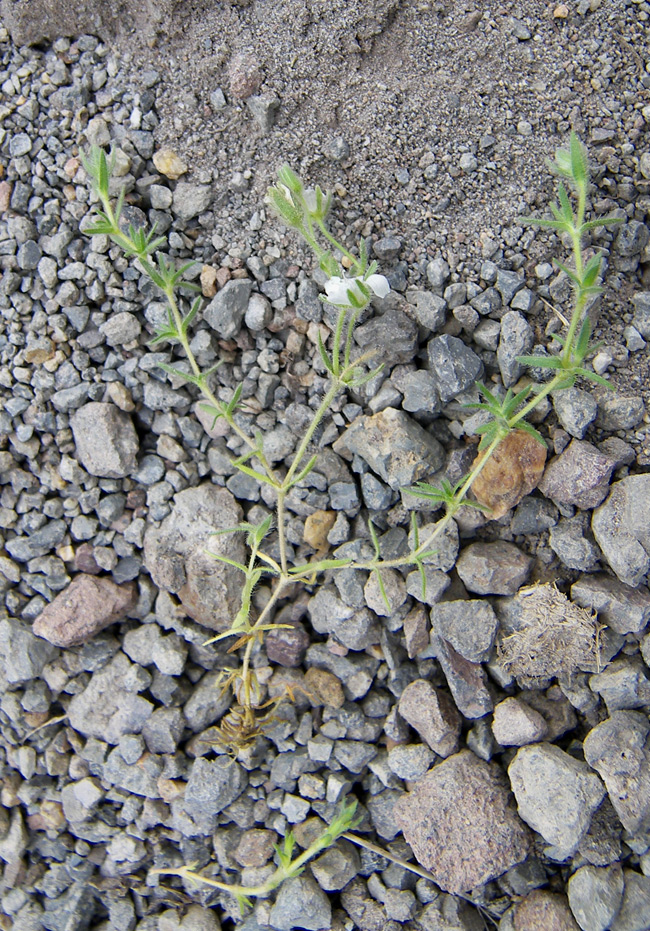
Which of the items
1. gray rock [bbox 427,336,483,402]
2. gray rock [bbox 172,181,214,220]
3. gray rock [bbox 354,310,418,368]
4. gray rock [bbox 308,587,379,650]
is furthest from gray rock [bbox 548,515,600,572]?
gray rock [bbox 172,181,214,220]

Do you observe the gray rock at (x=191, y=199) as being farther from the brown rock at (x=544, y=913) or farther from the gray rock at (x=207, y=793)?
the brown rock at (x=544, y=913)

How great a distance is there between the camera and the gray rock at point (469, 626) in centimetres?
245

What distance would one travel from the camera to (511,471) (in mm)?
2432

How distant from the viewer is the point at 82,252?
2.65 meters

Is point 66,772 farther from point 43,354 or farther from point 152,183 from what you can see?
point 152,183

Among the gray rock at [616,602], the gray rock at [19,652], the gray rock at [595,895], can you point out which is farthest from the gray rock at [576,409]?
the gray rock at [19,652]

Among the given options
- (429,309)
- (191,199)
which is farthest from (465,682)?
(191,199)

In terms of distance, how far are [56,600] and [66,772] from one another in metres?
0.69

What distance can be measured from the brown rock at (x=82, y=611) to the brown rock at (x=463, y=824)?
128cm

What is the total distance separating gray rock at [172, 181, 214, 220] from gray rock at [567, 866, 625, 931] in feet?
8.74

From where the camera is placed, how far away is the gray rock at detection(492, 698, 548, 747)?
2383 mm

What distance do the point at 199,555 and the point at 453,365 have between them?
118 cm

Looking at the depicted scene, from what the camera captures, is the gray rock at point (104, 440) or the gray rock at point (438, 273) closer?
the gray rock at point (438, 273)

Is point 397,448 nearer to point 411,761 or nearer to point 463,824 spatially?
point 411,761
